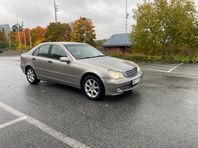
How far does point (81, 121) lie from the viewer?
4.04m

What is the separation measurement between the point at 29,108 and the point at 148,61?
12.0m

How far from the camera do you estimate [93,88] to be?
17.4 feet

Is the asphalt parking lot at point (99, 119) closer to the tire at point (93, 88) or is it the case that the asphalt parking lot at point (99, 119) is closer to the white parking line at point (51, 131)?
the white parking line at point (51, 131)

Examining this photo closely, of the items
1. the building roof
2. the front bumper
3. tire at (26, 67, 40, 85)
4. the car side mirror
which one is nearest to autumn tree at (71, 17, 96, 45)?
the building roof

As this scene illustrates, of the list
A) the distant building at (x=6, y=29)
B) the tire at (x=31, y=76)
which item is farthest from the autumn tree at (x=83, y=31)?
the tire at (x=31, y=76)

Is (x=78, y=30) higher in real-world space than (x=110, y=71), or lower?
higher

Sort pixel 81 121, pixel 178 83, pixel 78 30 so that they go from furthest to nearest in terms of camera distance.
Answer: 1. pixel 78 30
2. pixel 178 83
3. pixel 81 121

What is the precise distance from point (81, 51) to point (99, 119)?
2.74 m

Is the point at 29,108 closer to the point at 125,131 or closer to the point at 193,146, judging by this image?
the point at 125,131

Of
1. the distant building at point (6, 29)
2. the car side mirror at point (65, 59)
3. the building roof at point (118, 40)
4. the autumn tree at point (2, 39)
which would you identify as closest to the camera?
the car side mirror at point (65, 59)

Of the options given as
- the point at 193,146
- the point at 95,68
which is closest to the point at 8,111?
the point at 95,68

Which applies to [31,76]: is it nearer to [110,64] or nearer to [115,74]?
[110,64]

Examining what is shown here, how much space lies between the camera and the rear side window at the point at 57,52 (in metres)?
5.97

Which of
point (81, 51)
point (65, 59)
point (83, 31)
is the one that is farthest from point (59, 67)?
point (83, 31)
